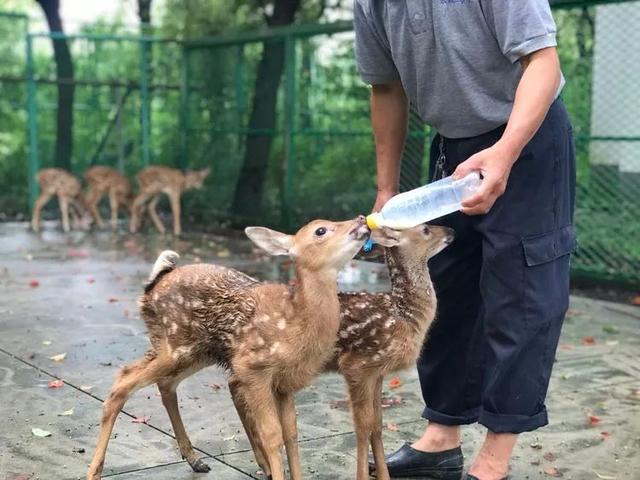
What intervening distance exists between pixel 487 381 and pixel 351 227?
0.80 meters

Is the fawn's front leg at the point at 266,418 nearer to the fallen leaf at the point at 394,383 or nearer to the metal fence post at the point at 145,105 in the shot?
the fallen leaf at the point at 394,383

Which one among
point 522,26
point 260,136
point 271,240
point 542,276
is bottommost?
point 260,136

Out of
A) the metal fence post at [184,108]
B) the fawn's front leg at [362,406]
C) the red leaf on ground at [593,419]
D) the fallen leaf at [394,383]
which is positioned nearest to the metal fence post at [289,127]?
the metal fence post at [184,108]

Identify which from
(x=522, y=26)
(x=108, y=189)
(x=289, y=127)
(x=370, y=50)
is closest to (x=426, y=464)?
(x=370, y=50)

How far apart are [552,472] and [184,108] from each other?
11.1 meters

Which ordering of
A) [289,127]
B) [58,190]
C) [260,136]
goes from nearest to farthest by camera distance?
1. [289,127]
2. [260,136]
3. [58,190]

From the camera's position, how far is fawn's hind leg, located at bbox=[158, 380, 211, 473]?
4164 millimetres

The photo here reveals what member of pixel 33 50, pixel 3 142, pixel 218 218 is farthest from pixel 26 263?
pixel 3 142

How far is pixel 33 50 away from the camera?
14.7 metres

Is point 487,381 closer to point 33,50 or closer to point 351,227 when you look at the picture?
point 351,227

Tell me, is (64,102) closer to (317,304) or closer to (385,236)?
(385,236)

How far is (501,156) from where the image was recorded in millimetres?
3402

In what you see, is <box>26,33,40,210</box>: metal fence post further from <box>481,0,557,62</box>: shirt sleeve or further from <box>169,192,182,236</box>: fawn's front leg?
<box>481,0,557,62</box>: shirt sleeve

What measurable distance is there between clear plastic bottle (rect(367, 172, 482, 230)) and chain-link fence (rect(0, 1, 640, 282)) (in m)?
5.27
